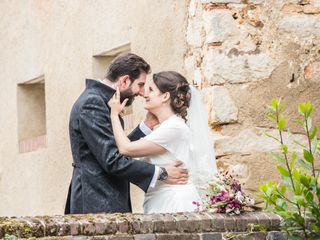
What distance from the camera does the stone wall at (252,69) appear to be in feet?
25.1

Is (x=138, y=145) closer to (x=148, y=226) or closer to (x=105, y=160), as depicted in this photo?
(x=105, y=160)

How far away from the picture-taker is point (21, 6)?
11.3m

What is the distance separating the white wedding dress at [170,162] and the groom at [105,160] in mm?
71

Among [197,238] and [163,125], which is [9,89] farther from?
[197,238]

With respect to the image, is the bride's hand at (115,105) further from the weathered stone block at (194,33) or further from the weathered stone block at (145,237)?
the weathered stone block at (145,237)

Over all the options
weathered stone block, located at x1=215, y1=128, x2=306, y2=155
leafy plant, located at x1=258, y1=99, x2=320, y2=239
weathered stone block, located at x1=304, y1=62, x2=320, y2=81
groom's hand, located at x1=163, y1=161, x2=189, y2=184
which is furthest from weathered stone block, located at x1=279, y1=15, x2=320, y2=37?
leafy plant, located at x1=258, y1=99, x2=320, y2=239

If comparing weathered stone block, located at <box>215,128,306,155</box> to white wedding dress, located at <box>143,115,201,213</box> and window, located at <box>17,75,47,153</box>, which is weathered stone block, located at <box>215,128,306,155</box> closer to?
white wedding dress, located at <box>143,115,201,213</box>

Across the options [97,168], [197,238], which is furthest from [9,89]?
[197,238]

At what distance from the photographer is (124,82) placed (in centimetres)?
680

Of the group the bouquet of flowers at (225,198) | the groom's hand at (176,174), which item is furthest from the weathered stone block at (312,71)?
the bouquet of flowers at (225,198)

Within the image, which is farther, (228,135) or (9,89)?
(9,89)

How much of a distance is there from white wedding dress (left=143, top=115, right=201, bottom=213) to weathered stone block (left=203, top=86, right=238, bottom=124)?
710 mm

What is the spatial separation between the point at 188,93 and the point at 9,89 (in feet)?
15.2

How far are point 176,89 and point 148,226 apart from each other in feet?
5.79
